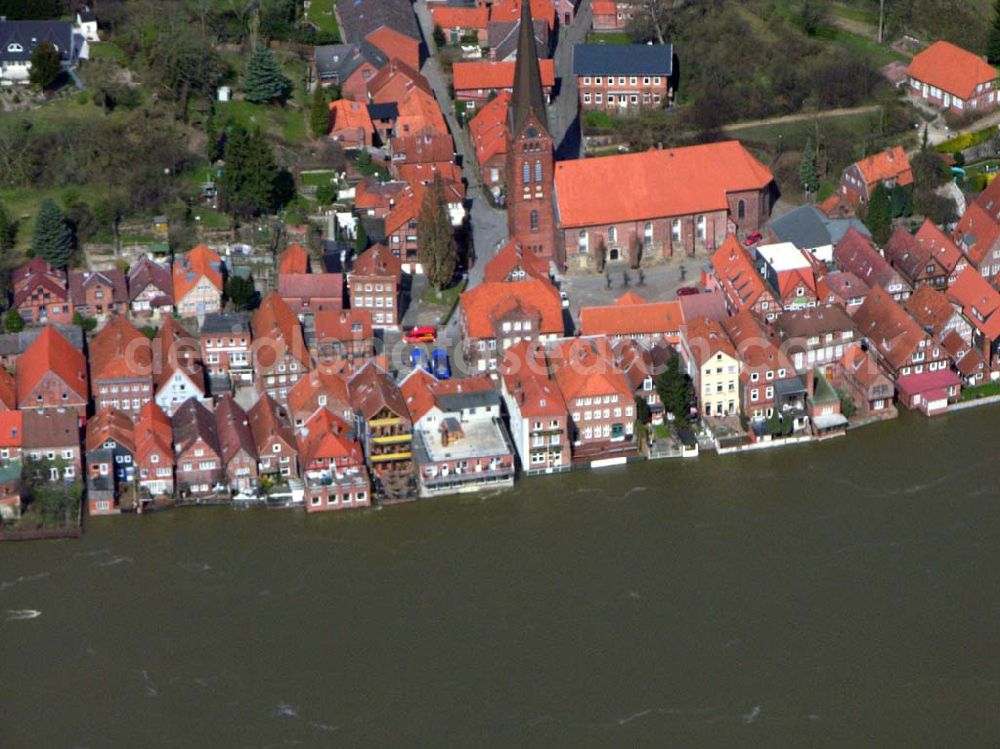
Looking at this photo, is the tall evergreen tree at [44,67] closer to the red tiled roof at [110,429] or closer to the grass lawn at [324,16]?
the grass lawn at [324,16]

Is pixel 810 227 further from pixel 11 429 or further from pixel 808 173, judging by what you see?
pixel 11 429

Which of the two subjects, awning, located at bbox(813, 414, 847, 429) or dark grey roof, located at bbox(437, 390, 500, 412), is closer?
dark grey roof, located at bbox(437, 390, 500, 412)

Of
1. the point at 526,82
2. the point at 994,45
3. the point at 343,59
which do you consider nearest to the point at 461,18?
the point at 343,59

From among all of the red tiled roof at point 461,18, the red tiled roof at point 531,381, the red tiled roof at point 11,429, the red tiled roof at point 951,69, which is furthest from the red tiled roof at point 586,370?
the red tiled roof at point 461,18

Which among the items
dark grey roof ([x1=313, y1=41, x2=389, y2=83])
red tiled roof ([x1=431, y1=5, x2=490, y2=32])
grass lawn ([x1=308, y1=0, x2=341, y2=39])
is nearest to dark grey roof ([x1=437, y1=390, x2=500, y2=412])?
dark grey roof ([x1=313, y1=41, x2=389, y2=83])

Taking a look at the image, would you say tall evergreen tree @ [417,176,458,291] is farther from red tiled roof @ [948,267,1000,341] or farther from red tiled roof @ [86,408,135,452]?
red tiled roof @ [948,267,1000,341]
